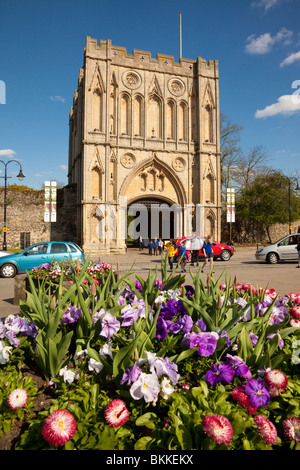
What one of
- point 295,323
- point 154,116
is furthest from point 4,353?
point 154,116

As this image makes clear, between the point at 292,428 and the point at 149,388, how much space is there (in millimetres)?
729

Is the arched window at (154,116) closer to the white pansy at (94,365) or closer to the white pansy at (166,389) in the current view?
the white pansy at (94,365)

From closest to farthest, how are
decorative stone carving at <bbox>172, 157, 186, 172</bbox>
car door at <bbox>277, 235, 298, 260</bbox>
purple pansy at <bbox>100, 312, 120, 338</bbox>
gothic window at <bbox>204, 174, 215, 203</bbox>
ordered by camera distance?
purple pansy at <bbox>100, 312, 120, 338</bbox>, car door at <bbox>277, 235, 298, 260</bbox>, decorative stone carving at <bbox>172, 157, 186, 172</bbox>, gothic window at <bbox>204, 174, 215, 203</bbox>

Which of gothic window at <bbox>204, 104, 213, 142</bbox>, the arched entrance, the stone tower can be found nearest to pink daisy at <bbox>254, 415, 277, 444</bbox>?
the stone tower

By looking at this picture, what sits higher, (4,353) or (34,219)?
(34,219)

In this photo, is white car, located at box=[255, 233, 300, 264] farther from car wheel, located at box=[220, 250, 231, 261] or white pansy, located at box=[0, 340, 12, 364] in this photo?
white pansy, located at box=[0, 340, 12, 364]

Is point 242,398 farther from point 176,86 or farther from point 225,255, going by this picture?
point 176,86

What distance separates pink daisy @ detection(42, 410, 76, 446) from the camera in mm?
1320

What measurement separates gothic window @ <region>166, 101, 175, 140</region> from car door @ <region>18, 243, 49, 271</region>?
18703 millimetres

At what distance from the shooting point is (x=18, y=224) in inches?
1047

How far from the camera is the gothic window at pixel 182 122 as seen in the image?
1062 inches

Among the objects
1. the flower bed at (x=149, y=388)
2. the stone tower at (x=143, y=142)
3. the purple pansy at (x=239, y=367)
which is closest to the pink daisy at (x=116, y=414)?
the flower bed at (x=149, y=388)

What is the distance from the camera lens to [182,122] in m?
27.1
